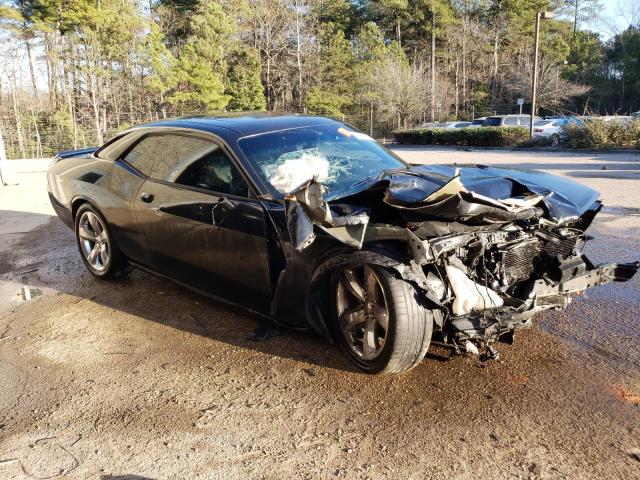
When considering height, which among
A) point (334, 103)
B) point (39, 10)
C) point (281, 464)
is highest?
point (39, 10)

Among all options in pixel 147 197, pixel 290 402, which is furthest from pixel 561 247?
pixel 147 197

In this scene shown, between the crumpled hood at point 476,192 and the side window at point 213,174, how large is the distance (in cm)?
70

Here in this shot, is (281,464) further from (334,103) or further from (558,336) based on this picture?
(334,103)

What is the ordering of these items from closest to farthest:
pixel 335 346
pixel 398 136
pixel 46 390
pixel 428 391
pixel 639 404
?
pixel 639 404 < pixel 428 391 < pixel 46 390 < pixel 335 346 < pixel 398 136

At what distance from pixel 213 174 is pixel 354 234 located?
137 cm

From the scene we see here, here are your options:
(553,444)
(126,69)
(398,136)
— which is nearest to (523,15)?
(398,136)

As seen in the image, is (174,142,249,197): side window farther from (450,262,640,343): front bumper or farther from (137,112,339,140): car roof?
(450,262,640,343): front bumper

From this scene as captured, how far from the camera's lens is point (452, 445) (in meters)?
2.53

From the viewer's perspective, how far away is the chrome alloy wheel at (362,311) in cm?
299

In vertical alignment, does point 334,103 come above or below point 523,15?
below

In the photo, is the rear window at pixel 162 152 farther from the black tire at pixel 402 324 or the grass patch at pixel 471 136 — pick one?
the grass patch at pixel 471 136

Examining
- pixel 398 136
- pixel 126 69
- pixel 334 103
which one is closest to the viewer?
pixel 398 136

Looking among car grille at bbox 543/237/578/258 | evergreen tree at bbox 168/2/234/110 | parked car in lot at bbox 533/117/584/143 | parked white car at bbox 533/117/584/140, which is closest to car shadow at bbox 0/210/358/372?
car grille at bbox 543/237/578/258

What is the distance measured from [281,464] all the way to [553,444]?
1272 mm
